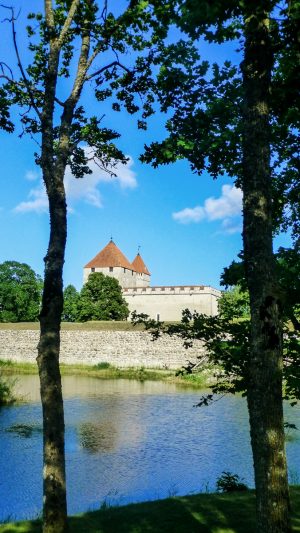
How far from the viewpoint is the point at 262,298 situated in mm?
4363

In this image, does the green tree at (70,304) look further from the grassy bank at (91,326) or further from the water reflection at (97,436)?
the water reflection at (97,436)

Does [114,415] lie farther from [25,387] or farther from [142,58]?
[142,58]

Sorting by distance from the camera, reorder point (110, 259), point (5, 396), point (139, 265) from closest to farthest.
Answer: point (5, 396) → point (110, 259) → point (139, 265)

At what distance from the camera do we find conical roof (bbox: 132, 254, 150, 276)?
268ft

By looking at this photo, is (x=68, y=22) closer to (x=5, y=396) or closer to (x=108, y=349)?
(x=5, y=396)

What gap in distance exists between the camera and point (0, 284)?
57.2m

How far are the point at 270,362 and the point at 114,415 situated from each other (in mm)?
16472

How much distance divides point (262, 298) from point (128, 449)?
11.2m

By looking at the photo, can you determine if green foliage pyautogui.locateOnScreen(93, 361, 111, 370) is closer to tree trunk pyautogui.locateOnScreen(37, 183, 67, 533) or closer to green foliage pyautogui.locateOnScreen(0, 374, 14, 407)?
green foliage pyautogui.locateOnScreen(0, 374, 14, 407)

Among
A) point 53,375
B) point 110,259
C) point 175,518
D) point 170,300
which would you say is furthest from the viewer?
point 110,259

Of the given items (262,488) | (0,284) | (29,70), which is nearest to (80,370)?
(0,284)

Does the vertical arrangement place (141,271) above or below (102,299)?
above

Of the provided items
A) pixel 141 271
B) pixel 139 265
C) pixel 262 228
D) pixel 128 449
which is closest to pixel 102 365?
pixel 128 449

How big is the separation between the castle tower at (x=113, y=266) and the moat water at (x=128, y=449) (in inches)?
1916
